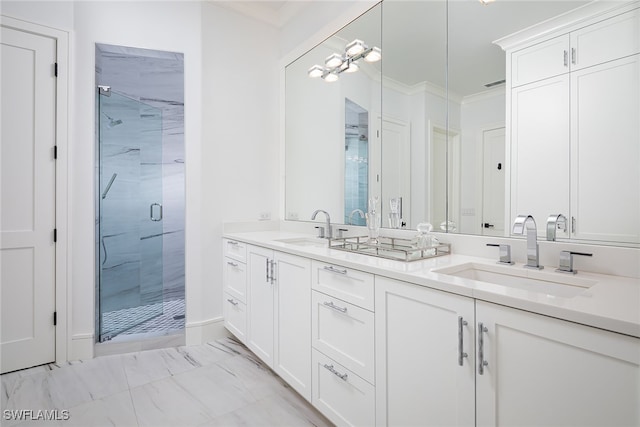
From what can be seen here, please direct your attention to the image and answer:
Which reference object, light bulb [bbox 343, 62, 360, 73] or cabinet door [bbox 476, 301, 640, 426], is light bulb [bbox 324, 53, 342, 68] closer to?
light bulb [bbox 343, 62, 360, 73]

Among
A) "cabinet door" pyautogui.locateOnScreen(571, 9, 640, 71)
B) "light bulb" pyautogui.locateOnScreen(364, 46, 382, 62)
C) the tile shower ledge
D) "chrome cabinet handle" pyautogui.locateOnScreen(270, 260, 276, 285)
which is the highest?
"light bulb" pyautogui.locateOnScreen(364, 46, 382, 62)

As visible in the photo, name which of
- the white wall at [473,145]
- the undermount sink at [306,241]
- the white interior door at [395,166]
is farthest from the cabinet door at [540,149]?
the undermount sink at [306,241]

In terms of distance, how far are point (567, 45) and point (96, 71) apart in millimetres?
2947

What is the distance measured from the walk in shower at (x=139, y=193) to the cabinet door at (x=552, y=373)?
7.95ft

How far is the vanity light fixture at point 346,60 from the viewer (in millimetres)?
2229

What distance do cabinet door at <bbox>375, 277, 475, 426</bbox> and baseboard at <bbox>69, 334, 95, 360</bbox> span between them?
220cm

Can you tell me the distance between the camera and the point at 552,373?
33.8 inches

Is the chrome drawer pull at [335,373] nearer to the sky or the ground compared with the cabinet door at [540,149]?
nearer to the ground

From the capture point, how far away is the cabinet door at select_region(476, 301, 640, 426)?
757 mm

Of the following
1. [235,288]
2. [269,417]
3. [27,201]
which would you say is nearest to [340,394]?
[269,417]

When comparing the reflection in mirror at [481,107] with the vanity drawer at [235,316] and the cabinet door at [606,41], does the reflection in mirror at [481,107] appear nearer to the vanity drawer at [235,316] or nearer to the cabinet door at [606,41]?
the cabinet door at [606,41]

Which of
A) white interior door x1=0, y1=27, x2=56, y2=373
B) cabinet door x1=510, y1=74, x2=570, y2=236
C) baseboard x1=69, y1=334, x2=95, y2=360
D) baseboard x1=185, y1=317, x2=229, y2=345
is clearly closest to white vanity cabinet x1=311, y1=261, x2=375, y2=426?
cabinet door x1=510, y1=74, x2=570, y2=236

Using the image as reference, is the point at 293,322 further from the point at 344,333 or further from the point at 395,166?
the point at 395,166

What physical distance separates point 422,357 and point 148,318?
2.54 m
